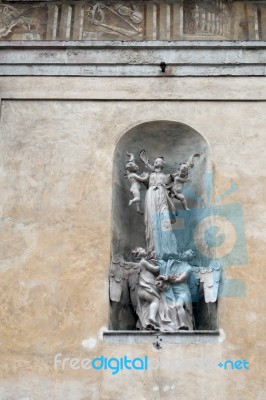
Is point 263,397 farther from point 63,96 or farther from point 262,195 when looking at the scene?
point 63,96

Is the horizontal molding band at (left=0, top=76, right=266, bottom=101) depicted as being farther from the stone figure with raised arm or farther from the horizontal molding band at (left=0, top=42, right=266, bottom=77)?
the stone figure with raised arm

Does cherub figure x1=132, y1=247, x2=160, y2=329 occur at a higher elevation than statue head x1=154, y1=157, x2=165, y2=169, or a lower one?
lower

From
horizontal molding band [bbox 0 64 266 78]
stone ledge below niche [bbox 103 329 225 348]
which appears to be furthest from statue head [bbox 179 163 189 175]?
stone ledge below niche [bbox 103 329 225 348]

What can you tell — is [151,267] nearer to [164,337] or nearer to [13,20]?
[164,337]

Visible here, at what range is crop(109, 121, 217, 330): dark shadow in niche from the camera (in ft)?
30.9

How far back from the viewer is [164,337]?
8.55 m

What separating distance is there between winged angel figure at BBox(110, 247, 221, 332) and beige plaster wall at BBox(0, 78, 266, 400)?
20 centimetres

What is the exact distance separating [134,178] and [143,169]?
0.54 m

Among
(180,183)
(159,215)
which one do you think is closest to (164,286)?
(159,215)

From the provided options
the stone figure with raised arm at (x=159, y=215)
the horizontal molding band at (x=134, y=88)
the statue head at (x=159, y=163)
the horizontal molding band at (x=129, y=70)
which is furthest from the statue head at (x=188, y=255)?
the horizontal molding band at (x=129, y=70)

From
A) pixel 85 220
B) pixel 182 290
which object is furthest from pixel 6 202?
pixel 182 290

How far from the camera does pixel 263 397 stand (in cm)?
819

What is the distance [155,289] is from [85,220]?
1.13m

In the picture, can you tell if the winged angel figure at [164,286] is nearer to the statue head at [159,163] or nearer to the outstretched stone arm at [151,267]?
the outstretched stone arm at [151,267]
